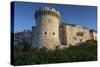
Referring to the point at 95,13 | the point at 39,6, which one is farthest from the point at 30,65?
the point at 95,13

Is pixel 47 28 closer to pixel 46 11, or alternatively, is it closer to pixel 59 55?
pixel 46 11

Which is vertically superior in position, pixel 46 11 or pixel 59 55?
pixel 46 11

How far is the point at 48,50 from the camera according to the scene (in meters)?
2.60

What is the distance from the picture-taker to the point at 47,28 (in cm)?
260

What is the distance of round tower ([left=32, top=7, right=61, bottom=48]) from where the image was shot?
100 inches

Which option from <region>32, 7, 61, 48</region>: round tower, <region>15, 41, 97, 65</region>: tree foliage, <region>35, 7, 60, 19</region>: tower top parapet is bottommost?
<region>15, 41, 97, 65</region>: tree foliage

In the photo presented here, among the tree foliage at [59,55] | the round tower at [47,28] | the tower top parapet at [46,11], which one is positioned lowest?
the tree foliage at [59,55]

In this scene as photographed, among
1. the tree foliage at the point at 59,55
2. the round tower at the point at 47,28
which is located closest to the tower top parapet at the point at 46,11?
the round tower at the point at 47,28

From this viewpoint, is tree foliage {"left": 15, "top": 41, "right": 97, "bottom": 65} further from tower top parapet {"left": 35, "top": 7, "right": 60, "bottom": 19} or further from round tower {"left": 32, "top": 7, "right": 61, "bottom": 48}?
tower top parapet {"left": 35, "top": 7, "right": 60, "bottom": 19}

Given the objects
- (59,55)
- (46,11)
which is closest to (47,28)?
(46,11)

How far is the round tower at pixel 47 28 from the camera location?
2551mm

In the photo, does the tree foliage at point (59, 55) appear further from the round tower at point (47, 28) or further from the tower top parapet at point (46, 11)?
the tower top parapet at point (46, 11)

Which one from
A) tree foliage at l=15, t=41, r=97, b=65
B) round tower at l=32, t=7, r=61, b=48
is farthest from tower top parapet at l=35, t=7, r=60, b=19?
tree foliage at l=15, t=41, r=97, b=65

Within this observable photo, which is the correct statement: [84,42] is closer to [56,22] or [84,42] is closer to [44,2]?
[56,22]
